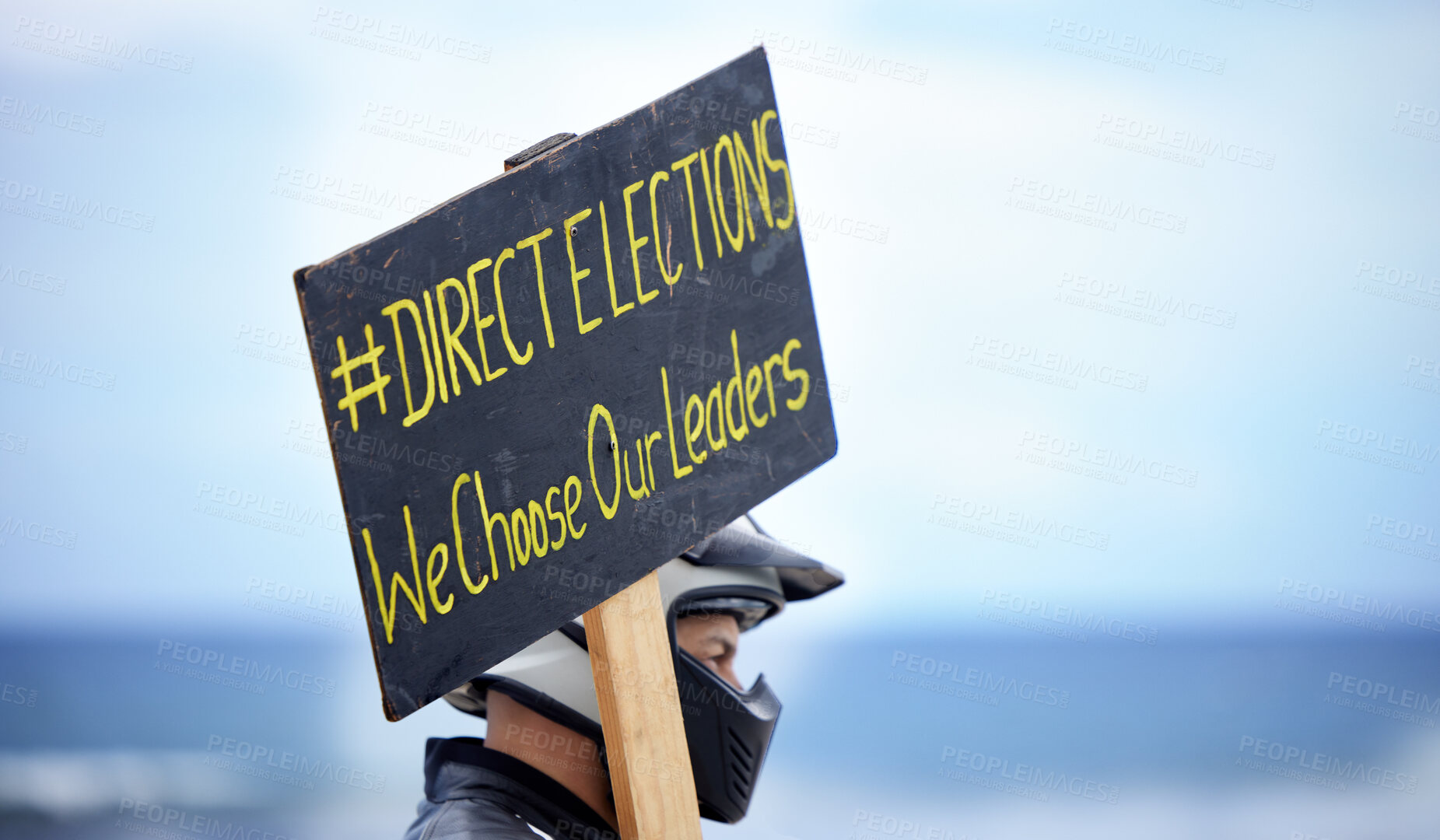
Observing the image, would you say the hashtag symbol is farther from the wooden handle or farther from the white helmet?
the white helmet

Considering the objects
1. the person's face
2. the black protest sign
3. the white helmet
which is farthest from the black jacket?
the black protest sign

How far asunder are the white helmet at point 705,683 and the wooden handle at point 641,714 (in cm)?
22

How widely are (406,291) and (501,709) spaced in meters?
0.66

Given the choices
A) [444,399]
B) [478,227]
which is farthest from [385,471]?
[478,227]

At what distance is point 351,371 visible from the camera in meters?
0.73

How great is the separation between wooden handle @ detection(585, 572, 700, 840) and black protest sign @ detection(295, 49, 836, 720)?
45 mm

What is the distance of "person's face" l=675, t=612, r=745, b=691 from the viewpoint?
1342mm

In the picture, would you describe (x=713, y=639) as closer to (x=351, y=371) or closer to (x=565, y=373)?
(x=565, y=373)

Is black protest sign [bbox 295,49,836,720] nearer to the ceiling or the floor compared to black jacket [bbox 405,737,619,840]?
nearer to the ceiling

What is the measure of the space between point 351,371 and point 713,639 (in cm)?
74

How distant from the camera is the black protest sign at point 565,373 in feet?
2.48

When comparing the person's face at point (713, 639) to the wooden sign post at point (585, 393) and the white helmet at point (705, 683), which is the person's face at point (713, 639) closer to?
the white helmet at point (705, 683)

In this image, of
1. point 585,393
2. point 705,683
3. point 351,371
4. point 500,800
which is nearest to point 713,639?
point 705,683

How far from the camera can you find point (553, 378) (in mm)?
868
